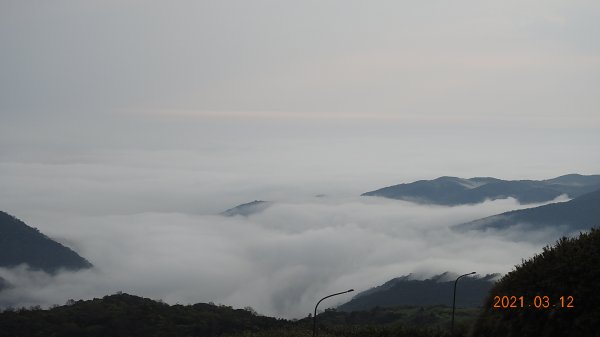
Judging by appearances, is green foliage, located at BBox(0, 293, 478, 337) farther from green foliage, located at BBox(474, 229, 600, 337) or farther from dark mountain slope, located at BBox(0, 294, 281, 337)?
green foliage, located at BBox(474, 229, 600, 337)

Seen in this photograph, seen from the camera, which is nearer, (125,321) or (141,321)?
(141,321)

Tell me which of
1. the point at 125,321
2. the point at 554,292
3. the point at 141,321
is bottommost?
the point at 141,321

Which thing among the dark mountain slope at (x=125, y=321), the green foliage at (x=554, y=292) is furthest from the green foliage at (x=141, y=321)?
the green foliage at (x=554, y=292)

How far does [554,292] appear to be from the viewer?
50125 millimetres

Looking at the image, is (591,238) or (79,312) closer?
(591,238)

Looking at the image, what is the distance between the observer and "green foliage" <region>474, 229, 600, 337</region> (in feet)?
154

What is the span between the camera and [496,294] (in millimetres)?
56938

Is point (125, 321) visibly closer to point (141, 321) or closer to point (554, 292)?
point (141, 321)

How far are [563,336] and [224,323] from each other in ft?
396

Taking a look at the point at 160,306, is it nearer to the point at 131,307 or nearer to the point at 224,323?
the point at 131,307

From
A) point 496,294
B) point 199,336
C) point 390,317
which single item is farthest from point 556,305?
point 390,317

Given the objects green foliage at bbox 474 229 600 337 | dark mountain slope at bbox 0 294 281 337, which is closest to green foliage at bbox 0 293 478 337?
dark mountain slope at bbox 0 294 281 337

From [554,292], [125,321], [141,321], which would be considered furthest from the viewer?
[125,321]

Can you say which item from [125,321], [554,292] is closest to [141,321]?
[125,321]
